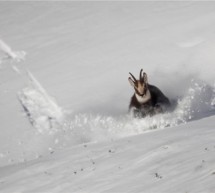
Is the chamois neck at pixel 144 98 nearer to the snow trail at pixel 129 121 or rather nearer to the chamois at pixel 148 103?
the chamois at pixel 148 103

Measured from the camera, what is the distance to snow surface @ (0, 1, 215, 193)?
663 centimetres

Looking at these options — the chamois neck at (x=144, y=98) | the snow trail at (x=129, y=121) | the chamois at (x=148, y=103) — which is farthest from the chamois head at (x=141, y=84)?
the snow trail at (x=129, y=121)

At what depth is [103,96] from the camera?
1250 centimetres

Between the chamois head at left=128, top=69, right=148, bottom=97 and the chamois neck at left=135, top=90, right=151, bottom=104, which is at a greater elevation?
the chamois head at left=128, top=69, right=148, bottom=97

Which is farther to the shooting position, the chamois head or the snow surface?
the chamois head

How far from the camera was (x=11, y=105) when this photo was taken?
545 inches

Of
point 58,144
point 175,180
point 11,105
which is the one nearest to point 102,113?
point 58,144

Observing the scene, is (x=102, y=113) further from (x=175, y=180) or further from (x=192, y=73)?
(x=175, y=180)

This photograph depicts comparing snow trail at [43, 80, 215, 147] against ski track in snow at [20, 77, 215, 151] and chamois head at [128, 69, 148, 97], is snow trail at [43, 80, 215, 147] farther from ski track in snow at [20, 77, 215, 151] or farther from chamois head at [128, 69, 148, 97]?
chamois head at [128, 69, 148, 97]

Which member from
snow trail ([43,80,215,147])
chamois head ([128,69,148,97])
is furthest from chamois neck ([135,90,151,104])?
snow trail ([43,80,215,147])

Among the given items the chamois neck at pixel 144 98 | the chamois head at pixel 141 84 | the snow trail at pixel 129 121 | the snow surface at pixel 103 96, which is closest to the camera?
the snow surface at pixel 103 96

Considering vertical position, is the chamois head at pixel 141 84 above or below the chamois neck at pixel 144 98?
above

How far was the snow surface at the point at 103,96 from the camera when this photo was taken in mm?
6629

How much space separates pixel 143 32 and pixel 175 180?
37.4 ft
